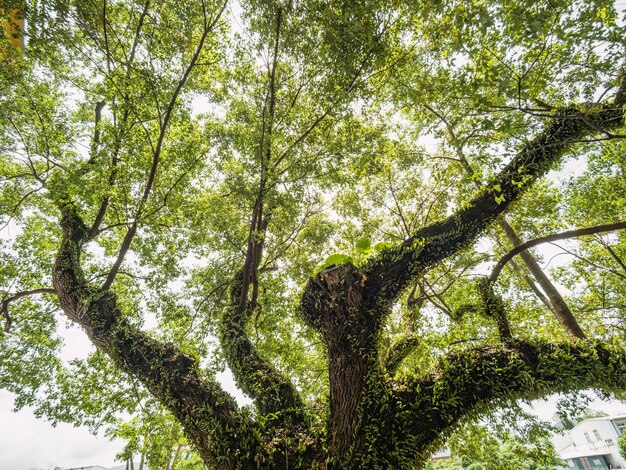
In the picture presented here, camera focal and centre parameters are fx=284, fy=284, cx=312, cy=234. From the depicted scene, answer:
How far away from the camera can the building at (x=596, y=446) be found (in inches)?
956

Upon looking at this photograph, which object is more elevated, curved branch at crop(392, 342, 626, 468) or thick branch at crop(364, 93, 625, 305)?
thick branch at crop(364, 93, 625, 305)

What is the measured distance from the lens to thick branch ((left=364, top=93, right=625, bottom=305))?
4047mm

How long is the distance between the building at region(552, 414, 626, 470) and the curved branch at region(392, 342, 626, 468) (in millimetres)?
31240

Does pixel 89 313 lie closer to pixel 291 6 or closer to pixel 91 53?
pixel 91 53

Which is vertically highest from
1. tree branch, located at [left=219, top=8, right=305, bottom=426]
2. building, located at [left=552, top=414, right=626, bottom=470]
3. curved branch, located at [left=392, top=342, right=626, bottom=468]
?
tree branch, located at [left=219, top=8, right=305, bottom=426]

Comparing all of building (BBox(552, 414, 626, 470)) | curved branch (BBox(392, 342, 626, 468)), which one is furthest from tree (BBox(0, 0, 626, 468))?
building (BBox(552, 414, 626, 470))

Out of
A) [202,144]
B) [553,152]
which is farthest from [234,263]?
[553,152]

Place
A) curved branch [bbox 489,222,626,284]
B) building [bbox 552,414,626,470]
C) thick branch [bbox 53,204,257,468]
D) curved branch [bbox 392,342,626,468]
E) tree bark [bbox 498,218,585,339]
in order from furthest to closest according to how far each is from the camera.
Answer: building [bbox 552,414,626,470]
tree bark [bbox 498,218,585,339]
curved branch [bbox 489,222,626,284]
thick branch [bbox 53,204,257,468]
curved branch [bbox 392,342,626,468]

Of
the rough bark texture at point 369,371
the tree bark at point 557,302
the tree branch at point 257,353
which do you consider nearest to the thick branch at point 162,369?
the rough bark texture at point 369,371

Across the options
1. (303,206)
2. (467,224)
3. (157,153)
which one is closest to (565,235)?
(467,224)

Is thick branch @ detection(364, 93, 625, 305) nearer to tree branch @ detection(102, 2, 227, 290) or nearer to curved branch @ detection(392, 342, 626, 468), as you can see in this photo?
curved branch @ detection(392, 342, 626, 468)

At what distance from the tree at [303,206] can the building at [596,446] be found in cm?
2772

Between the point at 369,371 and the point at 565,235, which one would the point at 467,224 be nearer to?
the point at 565,235

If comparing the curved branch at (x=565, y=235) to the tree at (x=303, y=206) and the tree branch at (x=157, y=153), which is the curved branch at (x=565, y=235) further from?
the tree branch at (x=157, y=153)
